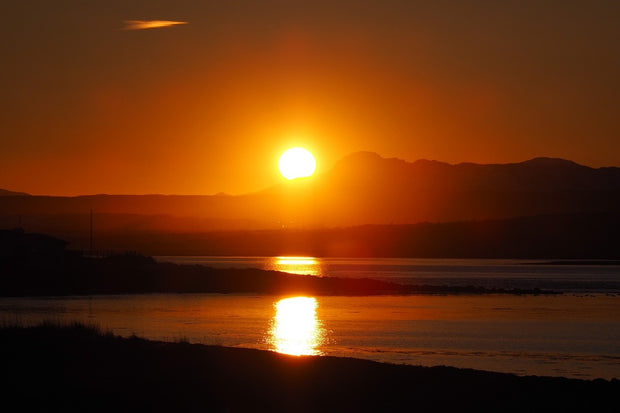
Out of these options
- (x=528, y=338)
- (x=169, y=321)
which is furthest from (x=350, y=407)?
(x=169, y=321)

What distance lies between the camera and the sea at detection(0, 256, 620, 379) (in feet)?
120

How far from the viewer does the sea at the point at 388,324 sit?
120 feet

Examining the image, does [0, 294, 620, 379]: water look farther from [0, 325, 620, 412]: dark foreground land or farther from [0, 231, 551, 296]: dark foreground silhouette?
[0, 231, 551, 296]: dark foreground silhouette

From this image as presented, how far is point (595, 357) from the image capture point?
121ft

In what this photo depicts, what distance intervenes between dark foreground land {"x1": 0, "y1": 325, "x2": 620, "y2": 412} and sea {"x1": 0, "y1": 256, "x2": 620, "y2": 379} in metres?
7.38

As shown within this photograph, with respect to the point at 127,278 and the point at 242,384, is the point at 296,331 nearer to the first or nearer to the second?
the point at 242,384

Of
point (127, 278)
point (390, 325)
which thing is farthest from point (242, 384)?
point (127, 278)

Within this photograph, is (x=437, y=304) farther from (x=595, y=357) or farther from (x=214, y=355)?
(x=214, y=355)

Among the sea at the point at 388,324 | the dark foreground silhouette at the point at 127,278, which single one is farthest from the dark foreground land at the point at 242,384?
the dark foreground silhouette at the point at 127,278

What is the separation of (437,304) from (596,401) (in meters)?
50.4

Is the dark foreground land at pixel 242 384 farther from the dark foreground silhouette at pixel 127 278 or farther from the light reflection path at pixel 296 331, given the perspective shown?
the dark foreground silhouette at pixel 127 278

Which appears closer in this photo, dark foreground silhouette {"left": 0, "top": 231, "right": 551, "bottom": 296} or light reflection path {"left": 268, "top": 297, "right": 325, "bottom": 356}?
light reflection path {"left": 268, "top": 297, "right": 325, "bottom": 356}

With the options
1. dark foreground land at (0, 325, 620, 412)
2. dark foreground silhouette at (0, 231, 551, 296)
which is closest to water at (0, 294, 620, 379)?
dark foreground land at (0, 325, 620, 412)

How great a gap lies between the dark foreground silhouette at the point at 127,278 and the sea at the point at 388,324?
20.3 ft
